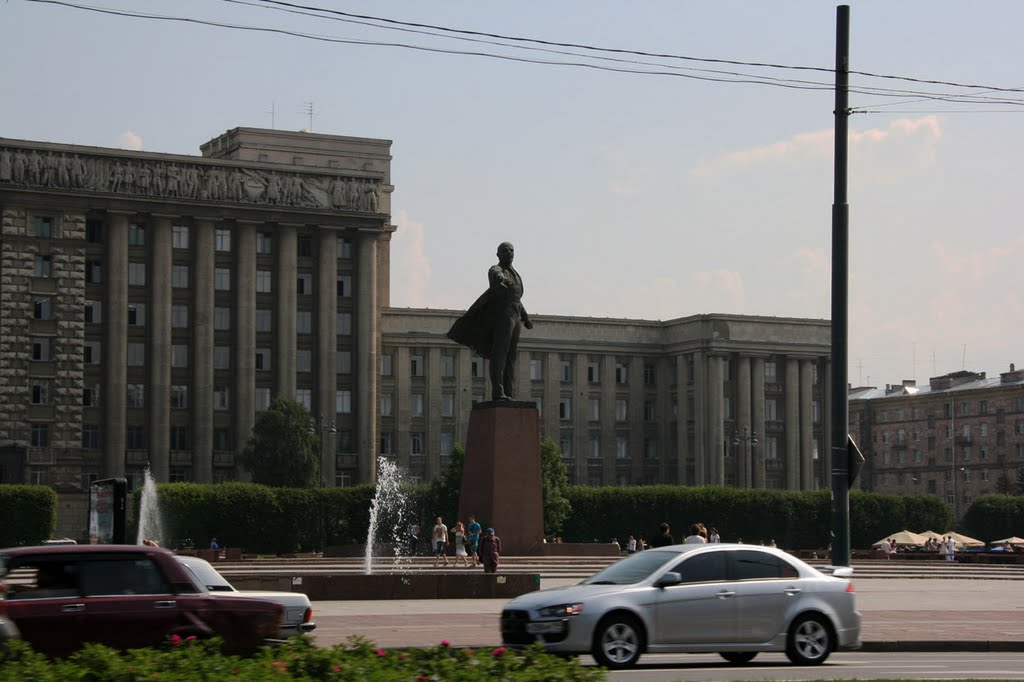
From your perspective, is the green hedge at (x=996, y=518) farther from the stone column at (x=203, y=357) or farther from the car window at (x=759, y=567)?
the car window at (x=759, y=567)

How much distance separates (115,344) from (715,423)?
4563 cm

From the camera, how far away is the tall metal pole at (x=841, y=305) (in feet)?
66.8

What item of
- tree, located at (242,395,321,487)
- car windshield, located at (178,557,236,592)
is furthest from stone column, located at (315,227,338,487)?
car windshield, located at (178,557,236,592)

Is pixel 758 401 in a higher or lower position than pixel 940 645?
higher

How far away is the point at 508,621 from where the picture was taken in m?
19.9

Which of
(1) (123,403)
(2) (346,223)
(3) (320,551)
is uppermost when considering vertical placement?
(2) (346,223)

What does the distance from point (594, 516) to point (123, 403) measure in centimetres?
3340

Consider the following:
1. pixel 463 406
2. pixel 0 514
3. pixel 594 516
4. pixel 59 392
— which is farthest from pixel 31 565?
pixel 463 406

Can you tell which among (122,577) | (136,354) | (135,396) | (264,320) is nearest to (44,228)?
(136,354)

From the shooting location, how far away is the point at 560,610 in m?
19.4

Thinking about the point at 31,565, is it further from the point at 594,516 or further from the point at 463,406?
the point at 463,406

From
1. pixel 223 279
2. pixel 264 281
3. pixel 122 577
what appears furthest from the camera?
pixel 264 281

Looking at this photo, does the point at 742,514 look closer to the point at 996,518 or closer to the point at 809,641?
the point at 996,518

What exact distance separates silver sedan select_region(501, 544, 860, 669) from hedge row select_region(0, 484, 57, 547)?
60.2 metres
